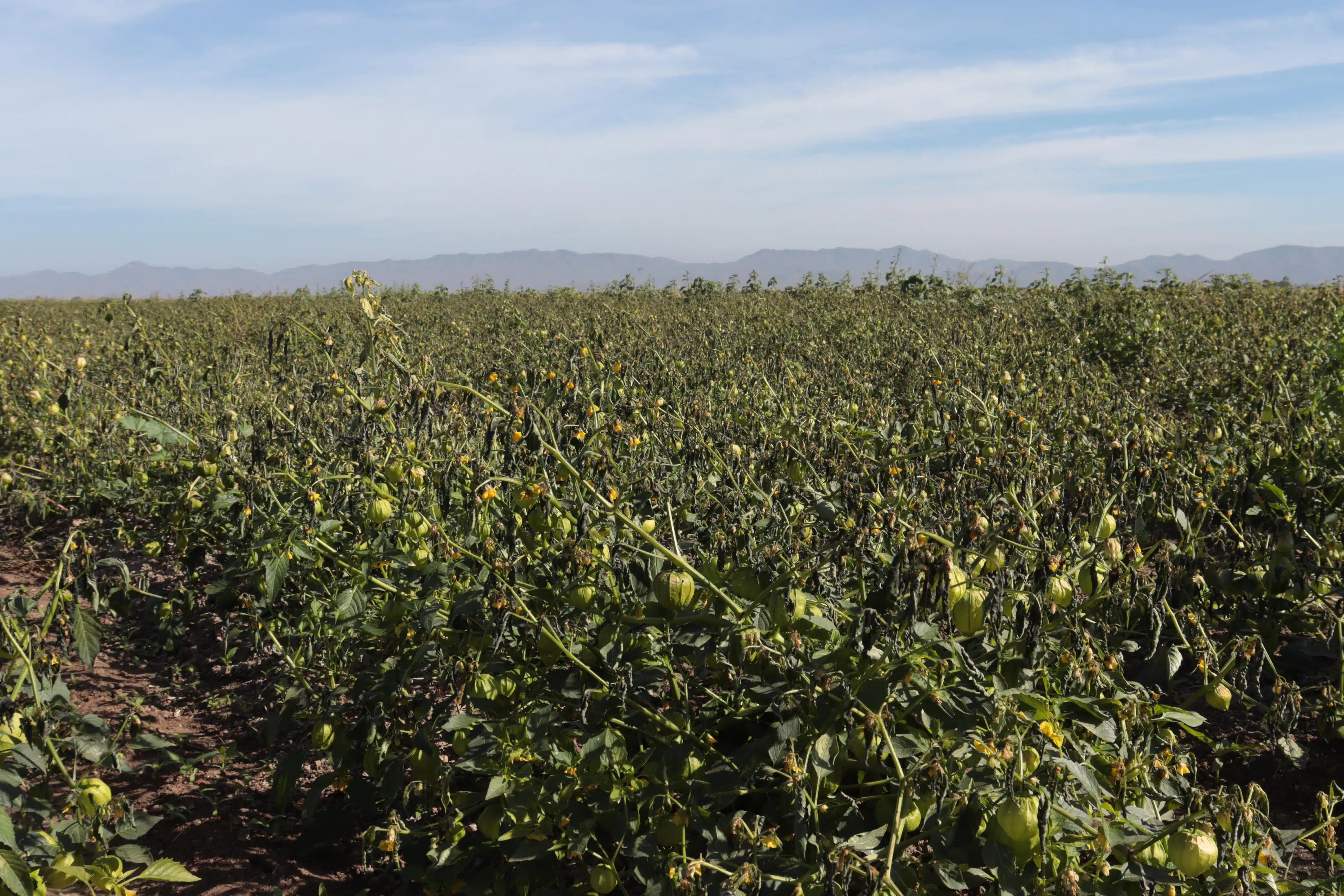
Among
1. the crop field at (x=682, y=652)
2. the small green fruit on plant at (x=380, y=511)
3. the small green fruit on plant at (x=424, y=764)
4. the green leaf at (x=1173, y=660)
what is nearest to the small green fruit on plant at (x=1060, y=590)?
the crop field at (x=682, y=652)

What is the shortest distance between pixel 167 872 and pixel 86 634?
0.56 meters

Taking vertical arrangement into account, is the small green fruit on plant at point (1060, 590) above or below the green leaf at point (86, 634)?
above

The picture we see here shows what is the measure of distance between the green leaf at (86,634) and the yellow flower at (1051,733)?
193 cm

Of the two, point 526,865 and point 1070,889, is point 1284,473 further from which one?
point 526,865

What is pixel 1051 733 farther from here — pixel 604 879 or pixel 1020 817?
pixel 604 879

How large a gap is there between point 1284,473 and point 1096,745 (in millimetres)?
2430

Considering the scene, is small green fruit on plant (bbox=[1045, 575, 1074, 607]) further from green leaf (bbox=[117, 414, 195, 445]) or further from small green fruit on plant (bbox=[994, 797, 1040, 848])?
green leaf (bbox=[117, 414, 195, 445])

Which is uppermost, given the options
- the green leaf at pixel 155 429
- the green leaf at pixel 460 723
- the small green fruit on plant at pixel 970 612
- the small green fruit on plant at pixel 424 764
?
the green leaf at pixel 155 429

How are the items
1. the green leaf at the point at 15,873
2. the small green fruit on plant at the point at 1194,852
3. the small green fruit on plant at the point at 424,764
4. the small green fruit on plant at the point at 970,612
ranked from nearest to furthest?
the small green fruit on plant at the point at 1194,852 → the green leaf at the point at 15,873 → the small green fruit on plant at the point at 970,612 → the small green fruit on plant at the point at 424,764

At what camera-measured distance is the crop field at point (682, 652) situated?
71.1 inches

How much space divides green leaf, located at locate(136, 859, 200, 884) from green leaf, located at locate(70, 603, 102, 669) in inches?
18.4

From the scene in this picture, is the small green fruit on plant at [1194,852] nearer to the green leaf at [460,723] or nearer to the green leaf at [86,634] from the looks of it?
the green leaf at [460,723]

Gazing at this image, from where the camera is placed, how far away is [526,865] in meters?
2.21

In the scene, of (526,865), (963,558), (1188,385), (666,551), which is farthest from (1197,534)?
(1188,385)
